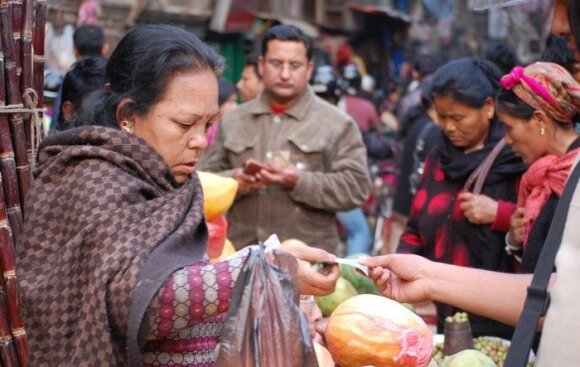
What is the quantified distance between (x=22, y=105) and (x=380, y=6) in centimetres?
1876

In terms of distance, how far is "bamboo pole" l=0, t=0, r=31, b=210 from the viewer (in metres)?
2.95

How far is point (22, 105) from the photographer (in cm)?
301

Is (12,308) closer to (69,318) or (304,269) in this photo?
(69,318)

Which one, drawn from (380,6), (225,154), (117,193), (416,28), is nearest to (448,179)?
(225,154)

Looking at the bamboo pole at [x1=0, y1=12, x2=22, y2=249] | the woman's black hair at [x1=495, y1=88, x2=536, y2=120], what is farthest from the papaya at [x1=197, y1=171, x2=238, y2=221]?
the woman's black hair at [x1=495, y1=88, x2=536, y2=120]

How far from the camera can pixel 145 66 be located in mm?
2566

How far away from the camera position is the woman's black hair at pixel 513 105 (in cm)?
393

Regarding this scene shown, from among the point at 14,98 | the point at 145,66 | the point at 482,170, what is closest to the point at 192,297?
the point at 145,66

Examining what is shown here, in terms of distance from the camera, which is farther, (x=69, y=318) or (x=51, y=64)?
(x=51, y=64)

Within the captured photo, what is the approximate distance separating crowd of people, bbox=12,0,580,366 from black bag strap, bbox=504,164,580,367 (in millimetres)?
68

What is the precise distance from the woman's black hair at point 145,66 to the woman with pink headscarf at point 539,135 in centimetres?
154

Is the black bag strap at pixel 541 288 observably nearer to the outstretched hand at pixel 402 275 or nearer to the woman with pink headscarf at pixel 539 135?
the outstretched hand at pixel 402 275

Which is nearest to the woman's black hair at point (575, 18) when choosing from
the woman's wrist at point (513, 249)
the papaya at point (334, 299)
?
the papaya at point (334, 299)

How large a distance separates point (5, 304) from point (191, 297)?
827 mm
